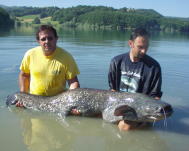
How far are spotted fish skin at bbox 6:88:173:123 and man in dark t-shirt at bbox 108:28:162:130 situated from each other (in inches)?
11.5

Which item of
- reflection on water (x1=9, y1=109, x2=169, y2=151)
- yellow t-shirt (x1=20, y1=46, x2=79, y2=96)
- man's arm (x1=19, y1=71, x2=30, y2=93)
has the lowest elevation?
reflection on water (x1=9, y1=109, x2=169, y2=151)

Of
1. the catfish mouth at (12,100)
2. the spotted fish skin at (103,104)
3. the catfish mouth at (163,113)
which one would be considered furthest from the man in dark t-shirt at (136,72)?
the catfish mouth at (12,100)

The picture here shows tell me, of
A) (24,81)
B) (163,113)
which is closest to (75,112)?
(24,81)

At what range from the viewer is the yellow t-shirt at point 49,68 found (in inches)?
242

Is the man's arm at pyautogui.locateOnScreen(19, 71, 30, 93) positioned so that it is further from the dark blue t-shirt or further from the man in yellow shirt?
the dark blue t-shirt

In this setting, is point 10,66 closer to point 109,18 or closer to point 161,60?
point 161,60

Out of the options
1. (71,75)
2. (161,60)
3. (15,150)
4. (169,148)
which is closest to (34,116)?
(71,75)

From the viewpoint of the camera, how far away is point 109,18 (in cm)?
10131

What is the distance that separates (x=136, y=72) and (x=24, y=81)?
8.28 feet

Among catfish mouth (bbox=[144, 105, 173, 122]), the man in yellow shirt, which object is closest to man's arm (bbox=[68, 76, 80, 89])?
the man in yellow shirt

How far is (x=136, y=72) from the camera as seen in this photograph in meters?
5.96

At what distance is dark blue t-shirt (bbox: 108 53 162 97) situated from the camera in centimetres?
585

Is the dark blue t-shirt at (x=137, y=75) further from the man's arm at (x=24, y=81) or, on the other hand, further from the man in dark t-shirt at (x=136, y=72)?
the man's arm at (x=24, y=81)

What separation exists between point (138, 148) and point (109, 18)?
98.7 meters
